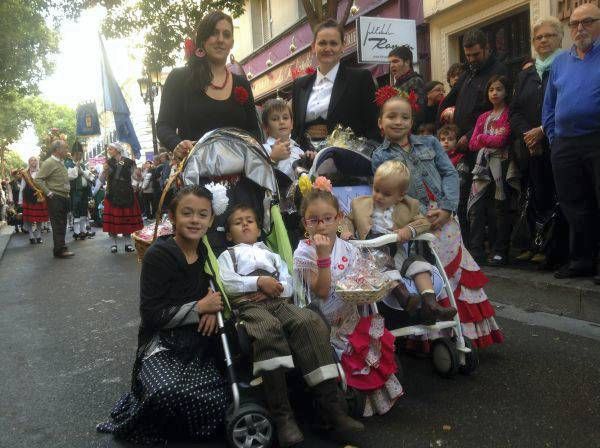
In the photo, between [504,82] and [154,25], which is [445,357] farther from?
[154,25]

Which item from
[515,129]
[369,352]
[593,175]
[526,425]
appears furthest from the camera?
[515,129]

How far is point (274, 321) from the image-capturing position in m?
2.95

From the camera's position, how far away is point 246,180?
12.3 feet

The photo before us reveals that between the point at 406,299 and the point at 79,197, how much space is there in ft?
39.7

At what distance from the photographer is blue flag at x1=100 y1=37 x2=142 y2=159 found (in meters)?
11.8

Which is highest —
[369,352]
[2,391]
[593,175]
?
[593,175]

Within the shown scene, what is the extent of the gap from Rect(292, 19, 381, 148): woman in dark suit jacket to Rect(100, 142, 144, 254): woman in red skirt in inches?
288

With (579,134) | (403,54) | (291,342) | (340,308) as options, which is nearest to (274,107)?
(340,308)

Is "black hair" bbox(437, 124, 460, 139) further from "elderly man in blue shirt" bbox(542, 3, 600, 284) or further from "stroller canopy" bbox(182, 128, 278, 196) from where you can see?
"stroller canopy" bbox(182, 128, 278, 196)

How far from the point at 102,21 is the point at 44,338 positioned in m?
13.0

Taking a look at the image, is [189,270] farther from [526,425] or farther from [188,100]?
[526,425]

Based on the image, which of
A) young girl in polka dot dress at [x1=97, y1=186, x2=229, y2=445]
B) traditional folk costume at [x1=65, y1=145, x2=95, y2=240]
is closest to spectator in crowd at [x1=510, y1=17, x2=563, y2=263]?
young girl in polka dot dress at [x1=97, y1=186, x2=229, y2=445]

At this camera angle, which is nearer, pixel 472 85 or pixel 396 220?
pixel 396 220

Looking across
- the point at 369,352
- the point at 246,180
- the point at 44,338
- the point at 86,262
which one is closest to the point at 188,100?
the point at 246,180
